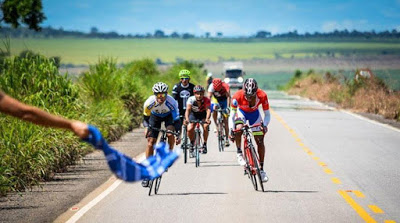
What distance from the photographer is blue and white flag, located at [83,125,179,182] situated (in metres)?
4.44

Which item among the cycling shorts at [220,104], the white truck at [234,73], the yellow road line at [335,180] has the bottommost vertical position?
the white truck at [234,73]

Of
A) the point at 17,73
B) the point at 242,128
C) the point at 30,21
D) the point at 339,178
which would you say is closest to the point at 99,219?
the point at 242,128

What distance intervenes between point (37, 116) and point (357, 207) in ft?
24.0

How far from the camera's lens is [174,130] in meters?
13.4

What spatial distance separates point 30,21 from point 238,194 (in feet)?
115

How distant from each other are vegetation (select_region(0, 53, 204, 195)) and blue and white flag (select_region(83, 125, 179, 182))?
705 centimetres

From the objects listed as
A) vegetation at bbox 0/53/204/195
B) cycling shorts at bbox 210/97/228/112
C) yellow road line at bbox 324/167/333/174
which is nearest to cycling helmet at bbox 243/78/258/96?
yellow road line at bbox 324/167/333/174

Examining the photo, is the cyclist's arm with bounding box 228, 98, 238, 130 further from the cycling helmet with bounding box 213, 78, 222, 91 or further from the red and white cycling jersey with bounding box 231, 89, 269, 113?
the cycling helmet with bounding box 213, 78, 222, 91

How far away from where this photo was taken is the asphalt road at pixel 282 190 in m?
10.1

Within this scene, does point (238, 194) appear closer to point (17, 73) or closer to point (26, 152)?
point (26, 152)

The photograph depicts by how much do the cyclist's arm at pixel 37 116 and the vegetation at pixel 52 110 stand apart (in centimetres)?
754

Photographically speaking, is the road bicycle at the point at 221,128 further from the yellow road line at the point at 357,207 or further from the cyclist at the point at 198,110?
the yellow road line at the point at 357,207

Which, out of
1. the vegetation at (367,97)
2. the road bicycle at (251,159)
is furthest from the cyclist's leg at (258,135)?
the vegetation at (367,97)

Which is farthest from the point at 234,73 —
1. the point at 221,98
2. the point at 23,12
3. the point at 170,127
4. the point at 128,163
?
the point at 128,163
